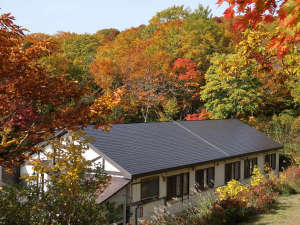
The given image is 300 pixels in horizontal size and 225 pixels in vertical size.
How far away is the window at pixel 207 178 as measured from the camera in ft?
55.1

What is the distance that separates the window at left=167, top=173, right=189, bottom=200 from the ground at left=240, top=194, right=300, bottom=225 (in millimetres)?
3412

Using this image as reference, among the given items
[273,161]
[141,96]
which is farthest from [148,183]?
[141,96]

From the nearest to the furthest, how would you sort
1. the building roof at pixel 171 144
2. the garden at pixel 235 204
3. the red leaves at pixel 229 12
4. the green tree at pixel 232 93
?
the red leaves at pixel 229 12, the garden at pixel 235 204, the building roof at pixel 171 144, the green tree at pixel 232 93

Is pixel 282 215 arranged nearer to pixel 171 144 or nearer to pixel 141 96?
pixel 171 144

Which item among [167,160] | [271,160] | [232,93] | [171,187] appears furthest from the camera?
[232,93]

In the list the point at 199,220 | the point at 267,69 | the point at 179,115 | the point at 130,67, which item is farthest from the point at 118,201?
the point at 179,115

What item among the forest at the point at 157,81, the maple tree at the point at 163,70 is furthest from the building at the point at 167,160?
the maple tree at the point at 163,70

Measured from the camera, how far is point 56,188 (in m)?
7.63

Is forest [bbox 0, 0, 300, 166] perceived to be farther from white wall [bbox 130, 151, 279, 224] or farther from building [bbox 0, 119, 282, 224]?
white wall [bbox 130, 151, 279, 224]

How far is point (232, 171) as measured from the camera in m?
19.5

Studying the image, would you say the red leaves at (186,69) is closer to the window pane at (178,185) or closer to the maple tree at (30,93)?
the window pane at (178,185)

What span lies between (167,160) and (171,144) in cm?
219

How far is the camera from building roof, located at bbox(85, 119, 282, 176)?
46.4ft

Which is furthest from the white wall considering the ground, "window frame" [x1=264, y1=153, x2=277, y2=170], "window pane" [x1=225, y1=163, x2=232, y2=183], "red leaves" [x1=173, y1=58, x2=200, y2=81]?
"red leaves" [x1=173, y1=58, x2=200, y2=81]
